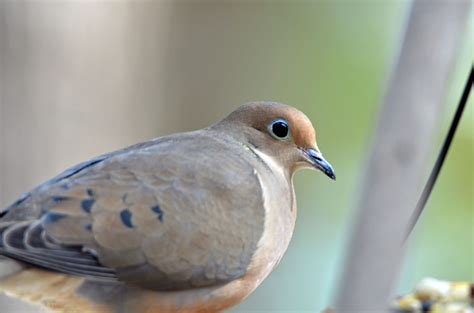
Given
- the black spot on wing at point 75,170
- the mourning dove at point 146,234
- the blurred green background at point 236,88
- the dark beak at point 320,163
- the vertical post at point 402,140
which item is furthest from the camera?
the blurred green background at point 236,88

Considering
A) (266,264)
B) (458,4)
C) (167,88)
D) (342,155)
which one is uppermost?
(458,4)

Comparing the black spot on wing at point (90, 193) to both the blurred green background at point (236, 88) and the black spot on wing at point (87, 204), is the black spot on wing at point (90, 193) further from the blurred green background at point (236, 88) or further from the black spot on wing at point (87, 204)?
the blurred green background at point (236, 88)

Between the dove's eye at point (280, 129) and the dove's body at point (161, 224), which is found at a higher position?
the dove's eye at point (280, 129)

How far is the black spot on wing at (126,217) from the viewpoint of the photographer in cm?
188

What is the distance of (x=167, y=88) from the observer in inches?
194

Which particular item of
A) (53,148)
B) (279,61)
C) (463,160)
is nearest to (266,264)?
(53,148)

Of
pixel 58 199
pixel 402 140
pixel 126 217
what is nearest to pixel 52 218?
pixel 58 199

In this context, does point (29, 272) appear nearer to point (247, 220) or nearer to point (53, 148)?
point (247, 220)

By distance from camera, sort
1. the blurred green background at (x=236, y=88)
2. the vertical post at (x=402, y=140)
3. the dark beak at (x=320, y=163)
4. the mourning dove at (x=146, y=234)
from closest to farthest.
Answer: the vertical post at (x=402, y=140) → the mourning dove at (x=146, y=234) → the dark beak at (x=320, y=163) → the blurred green background at (x=236, y=88)

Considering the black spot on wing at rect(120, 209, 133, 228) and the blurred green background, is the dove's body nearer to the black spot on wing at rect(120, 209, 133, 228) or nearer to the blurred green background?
the black spot on wing at rect(120, 209, 133, 228)

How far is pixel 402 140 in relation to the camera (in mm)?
1007

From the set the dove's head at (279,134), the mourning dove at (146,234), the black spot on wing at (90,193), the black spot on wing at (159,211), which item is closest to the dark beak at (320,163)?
the dove's head at (279,134)

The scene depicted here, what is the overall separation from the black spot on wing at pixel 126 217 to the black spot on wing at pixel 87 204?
7 cm

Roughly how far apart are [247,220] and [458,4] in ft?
3.42
